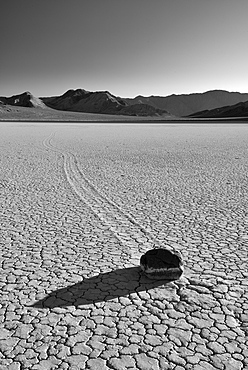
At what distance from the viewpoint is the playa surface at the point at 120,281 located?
303 cm

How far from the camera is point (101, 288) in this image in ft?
13.3

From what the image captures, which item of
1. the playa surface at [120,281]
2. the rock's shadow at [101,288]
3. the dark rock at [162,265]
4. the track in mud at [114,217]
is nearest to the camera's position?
the playa surface at [120,281]

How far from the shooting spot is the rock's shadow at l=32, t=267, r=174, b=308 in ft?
12.4

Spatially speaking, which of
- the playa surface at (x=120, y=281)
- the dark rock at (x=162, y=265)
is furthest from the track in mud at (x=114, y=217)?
the dark rock at (x=162, y=265)

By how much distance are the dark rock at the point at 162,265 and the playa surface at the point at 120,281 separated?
10 cm

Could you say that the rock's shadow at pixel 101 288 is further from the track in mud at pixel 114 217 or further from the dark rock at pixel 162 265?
the track in mud at pixel 114 217

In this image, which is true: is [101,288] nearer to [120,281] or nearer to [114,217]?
[120,281]

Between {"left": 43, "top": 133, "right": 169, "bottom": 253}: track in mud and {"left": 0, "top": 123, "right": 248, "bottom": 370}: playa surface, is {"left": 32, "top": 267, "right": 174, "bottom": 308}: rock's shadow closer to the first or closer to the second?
{"left": 0, "top": 123, "right": 248, "bottom": 370}: playa surface

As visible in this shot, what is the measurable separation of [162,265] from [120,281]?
45 centimetres

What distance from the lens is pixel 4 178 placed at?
34.3 ft

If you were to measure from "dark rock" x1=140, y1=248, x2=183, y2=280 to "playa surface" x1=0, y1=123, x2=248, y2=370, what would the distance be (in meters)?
0.10

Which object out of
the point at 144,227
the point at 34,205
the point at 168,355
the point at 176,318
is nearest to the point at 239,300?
the point at 176,318

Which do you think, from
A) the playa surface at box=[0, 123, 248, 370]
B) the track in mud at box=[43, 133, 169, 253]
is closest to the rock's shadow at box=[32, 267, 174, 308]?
the playa surface at box=[0, 123, 248, 370]

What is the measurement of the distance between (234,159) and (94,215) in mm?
9334
